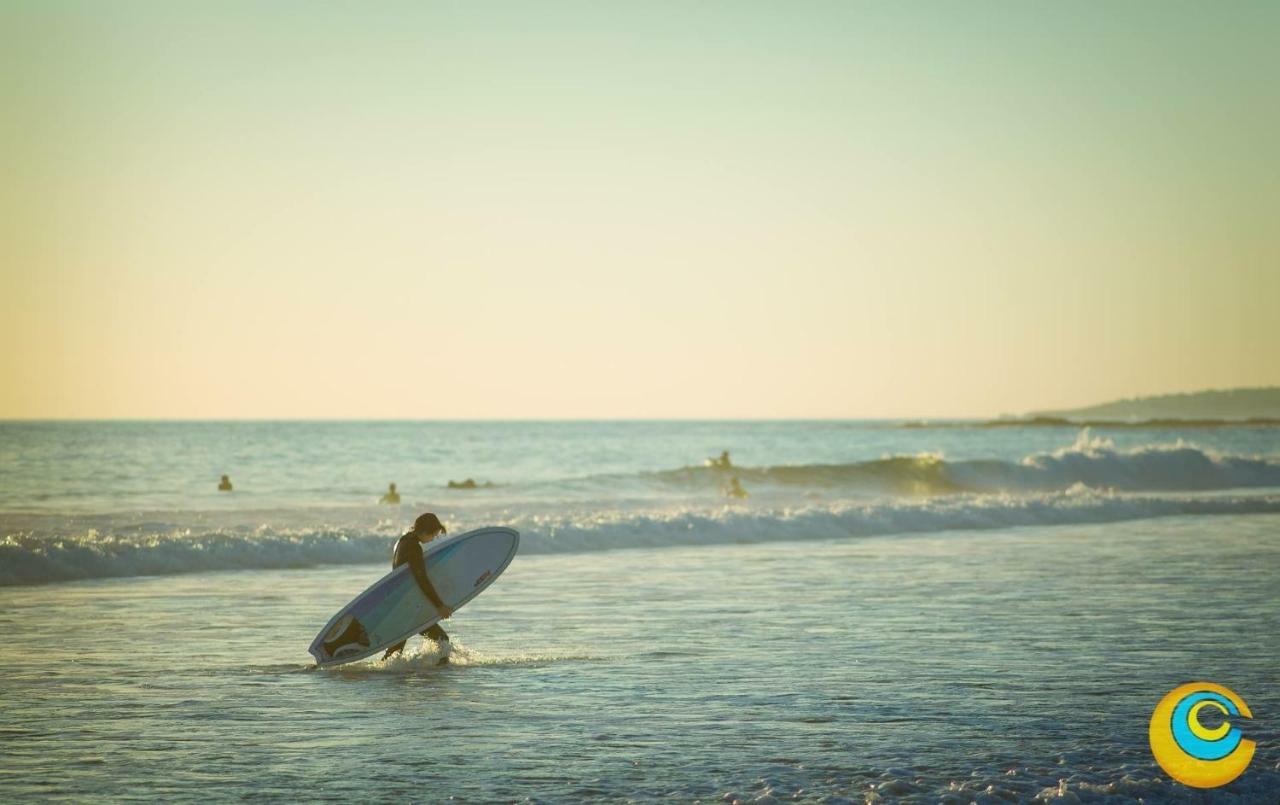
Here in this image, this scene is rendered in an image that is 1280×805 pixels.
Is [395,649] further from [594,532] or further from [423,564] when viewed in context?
[594,532]

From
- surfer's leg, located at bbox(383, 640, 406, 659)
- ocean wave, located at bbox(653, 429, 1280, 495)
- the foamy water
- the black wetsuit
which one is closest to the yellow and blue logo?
the black wetsuit

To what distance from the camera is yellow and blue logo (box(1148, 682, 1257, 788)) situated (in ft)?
26.1

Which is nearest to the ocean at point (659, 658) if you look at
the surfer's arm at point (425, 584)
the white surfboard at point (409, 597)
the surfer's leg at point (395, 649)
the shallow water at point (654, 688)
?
the shallow water at point (654, 688)

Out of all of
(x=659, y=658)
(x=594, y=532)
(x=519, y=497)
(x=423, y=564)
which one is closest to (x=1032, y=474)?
(x=519, y=497)

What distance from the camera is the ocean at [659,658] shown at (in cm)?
792

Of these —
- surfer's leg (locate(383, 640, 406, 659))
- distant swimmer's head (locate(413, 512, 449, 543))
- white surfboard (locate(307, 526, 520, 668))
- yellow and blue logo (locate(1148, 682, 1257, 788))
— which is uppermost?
distant swimmer's head (locate(413, 512, 449, 543))

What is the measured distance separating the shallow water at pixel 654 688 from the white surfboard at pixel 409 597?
0.97ft

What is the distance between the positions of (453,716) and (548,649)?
10.5 ft

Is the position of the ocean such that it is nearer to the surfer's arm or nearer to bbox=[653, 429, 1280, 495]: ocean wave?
the surfer's arm

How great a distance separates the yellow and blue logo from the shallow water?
143 mm

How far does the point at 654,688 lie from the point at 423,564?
11.4 feet

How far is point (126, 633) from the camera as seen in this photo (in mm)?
13898

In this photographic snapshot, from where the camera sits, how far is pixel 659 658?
12125mm

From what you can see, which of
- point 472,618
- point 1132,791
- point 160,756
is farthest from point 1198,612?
point 160,756
